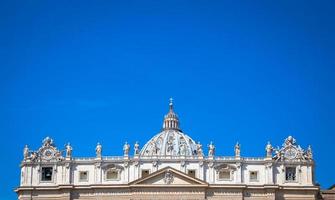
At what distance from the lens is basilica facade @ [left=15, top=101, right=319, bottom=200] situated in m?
136

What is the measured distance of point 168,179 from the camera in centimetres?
13638

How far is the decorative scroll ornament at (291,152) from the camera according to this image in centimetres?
13875

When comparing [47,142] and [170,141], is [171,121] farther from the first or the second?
[47,142]

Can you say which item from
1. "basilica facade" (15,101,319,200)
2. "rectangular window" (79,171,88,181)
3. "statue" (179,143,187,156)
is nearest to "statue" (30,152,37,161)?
"basilica facade" (15,101,319,200)

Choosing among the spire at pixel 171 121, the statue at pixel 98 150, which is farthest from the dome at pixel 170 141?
the statue at pixel 98 150

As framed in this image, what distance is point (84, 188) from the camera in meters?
137

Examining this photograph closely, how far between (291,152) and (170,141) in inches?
1448

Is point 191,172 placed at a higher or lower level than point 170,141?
lower

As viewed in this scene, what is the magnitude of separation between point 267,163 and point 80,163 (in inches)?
1132

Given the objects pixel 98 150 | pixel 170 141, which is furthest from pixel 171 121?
pixel 98 150

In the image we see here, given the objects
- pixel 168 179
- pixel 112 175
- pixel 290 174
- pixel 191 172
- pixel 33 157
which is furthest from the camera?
pixel 33 157

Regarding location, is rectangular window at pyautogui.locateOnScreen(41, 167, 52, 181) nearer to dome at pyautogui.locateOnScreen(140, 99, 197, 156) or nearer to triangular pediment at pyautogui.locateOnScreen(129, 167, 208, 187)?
triangular pediment at pyautogui.locateOnScreen(129, 167, 208, 187)

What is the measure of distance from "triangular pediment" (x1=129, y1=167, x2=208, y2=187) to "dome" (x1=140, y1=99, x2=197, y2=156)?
25.1 m

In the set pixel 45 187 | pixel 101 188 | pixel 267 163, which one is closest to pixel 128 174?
pixel 101 188
